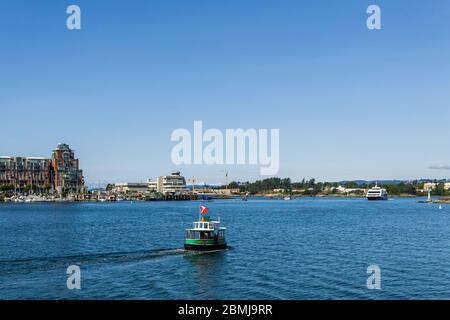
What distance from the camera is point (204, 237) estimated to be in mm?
55375

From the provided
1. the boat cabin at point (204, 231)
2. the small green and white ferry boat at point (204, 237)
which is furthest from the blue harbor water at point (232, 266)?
the boat cabin at point (204, 231)

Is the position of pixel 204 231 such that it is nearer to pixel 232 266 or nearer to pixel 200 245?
pixel 200 245

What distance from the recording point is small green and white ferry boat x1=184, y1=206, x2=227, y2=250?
5428 centimetres

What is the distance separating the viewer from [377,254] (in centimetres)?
5456

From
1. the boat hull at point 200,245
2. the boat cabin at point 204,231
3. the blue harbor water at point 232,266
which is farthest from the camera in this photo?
the boat cabin at point 204,231

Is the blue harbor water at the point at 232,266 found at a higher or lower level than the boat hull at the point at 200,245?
lower

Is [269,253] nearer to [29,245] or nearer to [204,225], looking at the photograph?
[204,225]

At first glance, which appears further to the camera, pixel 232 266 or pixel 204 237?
pixel 204 237

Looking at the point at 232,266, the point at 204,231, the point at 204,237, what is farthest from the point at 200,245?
the point at 232,266

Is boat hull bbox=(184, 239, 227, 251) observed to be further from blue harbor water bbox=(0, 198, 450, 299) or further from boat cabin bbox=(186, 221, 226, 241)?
blue harbor water bbox=(0, 198, 450, 299)

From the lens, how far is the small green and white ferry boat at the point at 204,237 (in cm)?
5428

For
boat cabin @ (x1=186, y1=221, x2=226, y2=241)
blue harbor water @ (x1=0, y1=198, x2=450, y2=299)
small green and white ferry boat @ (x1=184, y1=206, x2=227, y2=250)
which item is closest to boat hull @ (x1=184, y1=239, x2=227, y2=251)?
small green and white ferry boat @ (x1=184, y1=206, x2=227, y2=250)

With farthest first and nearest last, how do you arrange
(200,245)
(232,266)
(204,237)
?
(204,237) → (200,245) → (232,266)

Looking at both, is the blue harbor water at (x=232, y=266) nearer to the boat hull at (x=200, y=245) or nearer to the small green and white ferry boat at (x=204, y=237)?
the boat hull at (x=200, y=245)
